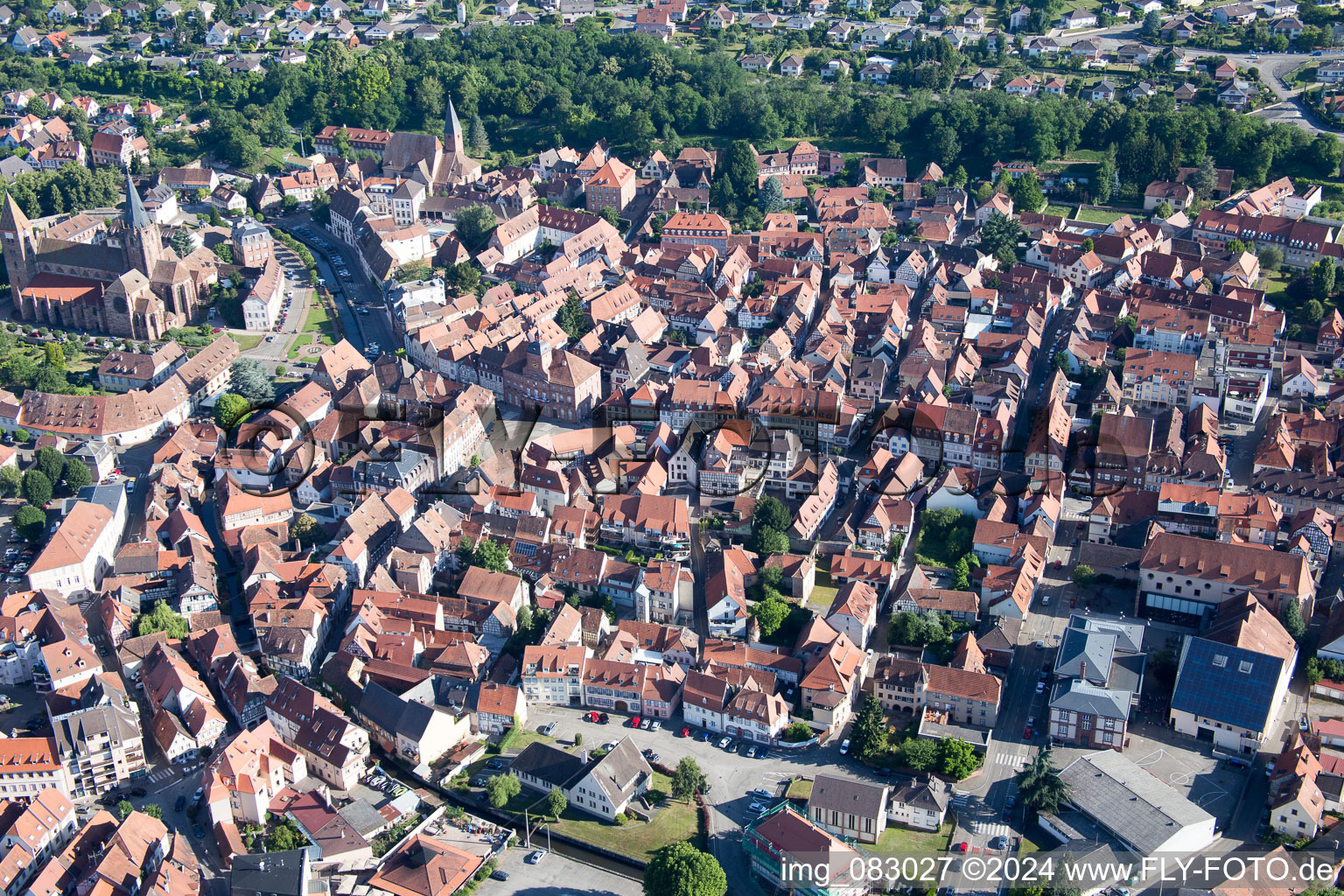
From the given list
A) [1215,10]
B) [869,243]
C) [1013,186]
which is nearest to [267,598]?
[869,243]

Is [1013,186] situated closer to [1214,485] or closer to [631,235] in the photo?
[631,235]

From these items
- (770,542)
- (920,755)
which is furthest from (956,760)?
(770,542)

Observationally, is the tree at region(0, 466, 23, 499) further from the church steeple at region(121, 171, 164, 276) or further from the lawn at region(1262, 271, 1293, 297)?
the lawn at region(1262, 271, 1293, 297)

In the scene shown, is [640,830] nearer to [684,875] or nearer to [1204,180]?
[684,875]

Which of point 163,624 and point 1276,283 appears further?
point 1276,283

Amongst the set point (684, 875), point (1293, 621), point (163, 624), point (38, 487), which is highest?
point (1293, 621)

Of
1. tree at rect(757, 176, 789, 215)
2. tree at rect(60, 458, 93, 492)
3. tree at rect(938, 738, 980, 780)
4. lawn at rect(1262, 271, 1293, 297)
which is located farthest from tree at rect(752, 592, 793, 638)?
tree at rect(757, 176, 789, 215)
